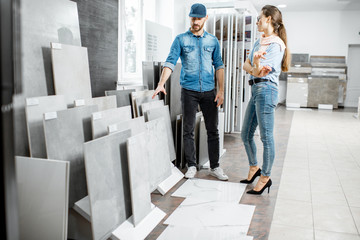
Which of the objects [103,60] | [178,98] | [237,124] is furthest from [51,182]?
[237,124]

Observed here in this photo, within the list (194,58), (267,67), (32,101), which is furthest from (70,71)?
(267,67)

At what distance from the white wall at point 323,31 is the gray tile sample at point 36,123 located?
33.1ft

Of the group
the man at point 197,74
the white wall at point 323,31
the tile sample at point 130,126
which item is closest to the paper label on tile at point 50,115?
the tile sample at point 130,126

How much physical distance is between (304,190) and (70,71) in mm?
2184

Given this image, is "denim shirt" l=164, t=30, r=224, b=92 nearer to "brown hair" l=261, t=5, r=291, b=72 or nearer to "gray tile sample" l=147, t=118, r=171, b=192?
"gray tile sample" l=147, t=118, r=171, b=192

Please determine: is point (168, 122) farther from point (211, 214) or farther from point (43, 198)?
point (43, 198)

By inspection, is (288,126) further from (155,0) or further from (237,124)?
(155,0)

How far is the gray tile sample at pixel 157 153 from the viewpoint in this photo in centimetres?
276

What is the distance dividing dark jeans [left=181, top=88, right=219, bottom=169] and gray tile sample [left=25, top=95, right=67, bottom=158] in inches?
54.0

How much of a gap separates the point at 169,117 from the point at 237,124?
239 cm

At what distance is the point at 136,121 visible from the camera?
2.59m

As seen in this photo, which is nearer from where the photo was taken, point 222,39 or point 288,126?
point 222,39

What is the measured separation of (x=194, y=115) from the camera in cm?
318

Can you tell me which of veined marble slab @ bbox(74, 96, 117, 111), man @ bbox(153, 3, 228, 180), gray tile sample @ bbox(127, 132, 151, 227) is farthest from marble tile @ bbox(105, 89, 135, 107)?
gray tile sample @ bbox(127, 132, 151, 227)
